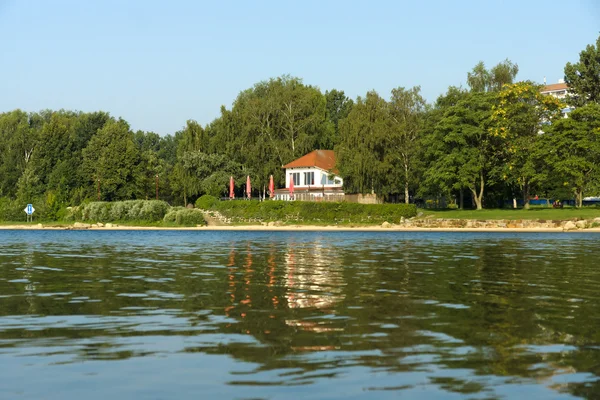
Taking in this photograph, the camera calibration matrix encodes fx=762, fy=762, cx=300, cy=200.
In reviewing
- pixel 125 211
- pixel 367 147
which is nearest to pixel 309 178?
pixel 367 147

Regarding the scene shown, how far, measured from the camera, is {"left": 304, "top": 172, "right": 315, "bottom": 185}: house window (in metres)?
107

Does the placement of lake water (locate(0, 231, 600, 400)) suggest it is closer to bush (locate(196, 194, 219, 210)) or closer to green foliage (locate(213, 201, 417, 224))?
green foliage (locate(213, 201, 417, 224))

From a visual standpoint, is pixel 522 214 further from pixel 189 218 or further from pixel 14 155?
pixel 14 155

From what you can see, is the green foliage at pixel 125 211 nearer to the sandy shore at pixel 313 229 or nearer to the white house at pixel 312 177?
the sandy shore at pixel 313 229

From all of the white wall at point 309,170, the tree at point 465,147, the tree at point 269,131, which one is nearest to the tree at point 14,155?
the tree at point 269,131

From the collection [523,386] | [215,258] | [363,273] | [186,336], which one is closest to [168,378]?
[186,336]

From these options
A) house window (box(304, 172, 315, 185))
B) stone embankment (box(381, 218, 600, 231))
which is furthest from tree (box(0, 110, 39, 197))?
stone embankment (box(381, 218, 600, 231))

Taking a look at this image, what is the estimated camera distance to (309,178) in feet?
352

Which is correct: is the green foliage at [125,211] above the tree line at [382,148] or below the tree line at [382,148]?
below

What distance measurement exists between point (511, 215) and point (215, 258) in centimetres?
5575

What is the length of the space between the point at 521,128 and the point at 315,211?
88.6 feet

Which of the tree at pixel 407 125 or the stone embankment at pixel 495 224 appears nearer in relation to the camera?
the stone embankment at pixel 495 224

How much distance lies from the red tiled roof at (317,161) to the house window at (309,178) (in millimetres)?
1295

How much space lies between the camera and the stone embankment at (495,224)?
7834 centimetres
